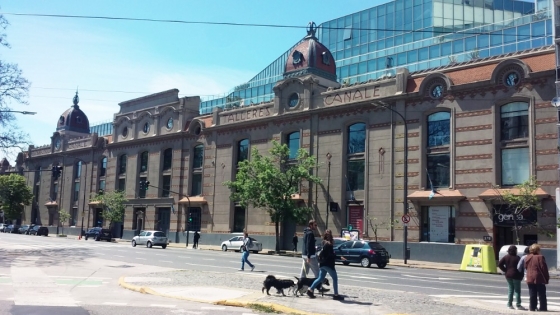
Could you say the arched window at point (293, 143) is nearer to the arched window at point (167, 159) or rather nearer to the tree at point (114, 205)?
the arched window at point (167, 159)

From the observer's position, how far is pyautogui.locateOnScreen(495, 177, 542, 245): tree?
29344mm

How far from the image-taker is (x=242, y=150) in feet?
162

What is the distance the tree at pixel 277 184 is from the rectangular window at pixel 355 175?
7.51 ft

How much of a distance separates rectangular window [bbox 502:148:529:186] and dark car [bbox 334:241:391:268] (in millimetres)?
9043

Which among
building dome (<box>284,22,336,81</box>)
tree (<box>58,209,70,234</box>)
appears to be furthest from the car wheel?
tree (<box>58,209,70,234</box>)

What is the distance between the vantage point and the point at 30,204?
78812mm

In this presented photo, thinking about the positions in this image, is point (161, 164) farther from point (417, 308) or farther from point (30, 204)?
point (417, 308)

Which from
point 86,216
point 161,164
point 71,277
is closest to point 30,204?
point 86,216

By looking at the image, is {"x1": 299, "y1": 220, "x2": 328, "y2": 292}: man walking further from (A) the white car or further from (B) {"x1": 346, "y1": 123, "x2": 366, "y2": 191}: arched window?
(A) the white car

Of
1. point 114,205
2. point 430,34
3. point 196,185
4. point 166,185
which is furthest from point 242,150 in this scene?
point 430,34

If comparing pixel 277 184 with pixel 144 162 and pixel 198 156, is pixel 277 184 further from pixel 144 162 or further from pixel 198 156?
pixel 144 162

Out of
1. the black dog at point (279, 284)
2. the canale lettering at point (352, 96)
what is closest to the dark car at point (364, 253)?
the canale lettering at point (352, 96)

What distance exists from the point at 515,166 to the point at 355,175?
37.7ft

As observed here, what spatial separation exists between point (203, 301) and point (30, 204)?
2947 inches
